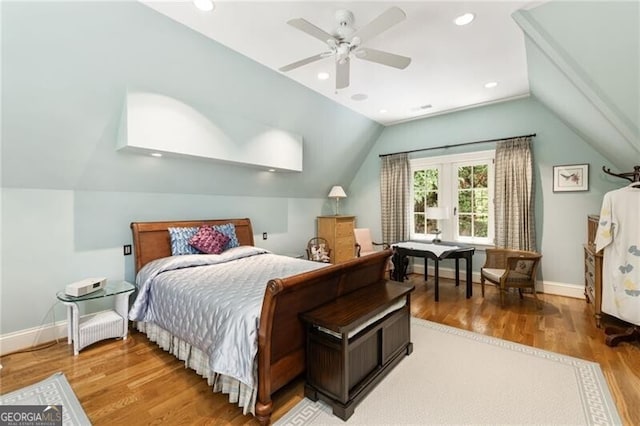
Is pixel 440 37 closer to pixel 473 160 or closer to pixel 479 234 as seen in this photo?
pixel 473 160

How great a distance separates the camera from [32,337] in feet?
9.32

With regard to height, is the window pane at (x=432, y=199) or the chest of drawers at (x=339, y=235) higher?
the window pane at (x=432, y=199)

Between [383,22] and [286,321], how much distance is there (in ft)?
6.91

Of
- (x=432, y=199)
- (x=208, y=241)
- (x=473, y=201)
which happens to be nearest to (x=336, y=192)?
(x=432, y=199)

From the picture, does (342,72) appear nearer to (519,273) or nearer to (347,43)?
(347,43)

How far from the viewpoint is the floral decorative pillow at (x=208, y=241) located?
356 cm

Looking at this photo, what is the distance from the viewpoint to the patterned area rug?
6.14 feet

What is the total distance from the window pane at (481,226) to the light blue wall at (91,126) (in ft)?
10.6

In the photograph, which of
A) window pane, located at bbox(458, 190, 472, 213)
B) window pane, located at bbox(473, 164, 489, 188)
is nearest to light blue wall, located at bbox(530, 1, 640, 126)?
window pane, located at bbox(473, 164, 489, 188)

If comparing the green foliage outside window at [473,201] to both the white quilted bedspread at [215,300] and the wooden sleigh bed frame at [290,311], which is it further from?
the white quilted bedspread at [215,300]

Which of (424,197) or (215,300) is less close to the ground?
(424,197)

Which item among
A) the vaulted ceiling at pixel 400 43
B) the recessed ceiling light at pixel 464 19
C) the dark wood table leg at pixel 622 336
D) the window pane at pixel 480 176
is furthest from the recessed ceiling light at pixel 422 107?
the dark wood table leg at pixel 622 336

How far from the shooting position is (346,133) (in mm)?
5164

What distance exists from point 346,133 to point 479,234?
2854mm
